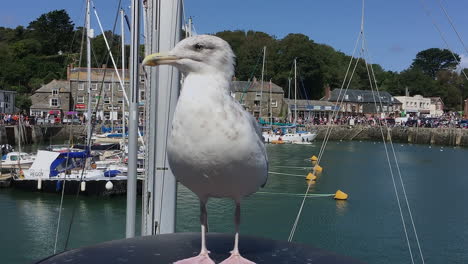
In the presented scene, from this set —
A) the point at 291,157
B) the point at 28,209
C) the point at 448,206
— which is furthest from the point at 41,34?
the point at 448,206

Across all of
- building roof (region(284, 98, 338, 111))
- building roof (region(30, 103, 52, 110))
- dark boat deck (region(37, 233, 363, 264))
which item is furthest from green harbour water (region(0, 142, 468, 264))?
building roof (region(284, 98, 338, 111))

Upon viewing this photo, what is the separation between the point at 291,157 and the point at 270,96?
27203mm

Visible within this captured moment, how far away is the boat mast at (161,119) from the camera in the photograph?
4.82 m

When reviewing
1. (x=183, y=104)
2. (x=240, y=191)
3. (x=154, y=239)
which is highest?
(x=183, y=104)

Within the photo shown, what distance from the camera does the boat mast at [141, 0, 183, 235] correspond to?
190 inches

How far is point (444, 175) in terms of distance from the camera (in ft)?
102

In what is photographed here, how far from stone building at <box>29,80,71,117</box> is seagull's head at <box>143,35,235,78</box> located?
196 feet

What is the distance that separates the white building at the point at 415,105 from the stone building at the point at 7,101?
211ft

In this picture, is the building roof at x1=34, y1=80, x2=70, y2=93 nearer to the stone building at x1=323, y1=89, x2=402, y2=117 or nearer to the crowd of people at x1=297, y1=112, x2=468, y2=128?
the crowd of people at x1=297, y1=112, x2=468, y2=128

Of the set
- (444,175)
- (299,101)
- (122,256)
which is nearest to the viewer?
(122,256)

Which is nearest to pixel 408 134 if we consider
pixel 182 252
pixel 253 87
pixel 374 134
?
pixel 374 134

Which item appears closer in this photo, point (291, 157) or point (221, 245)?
point (221, 245)

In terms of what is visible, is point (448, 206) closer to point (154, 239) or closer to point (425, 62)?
point (154, 239)

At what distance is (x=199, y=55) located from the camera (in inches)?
98.4
